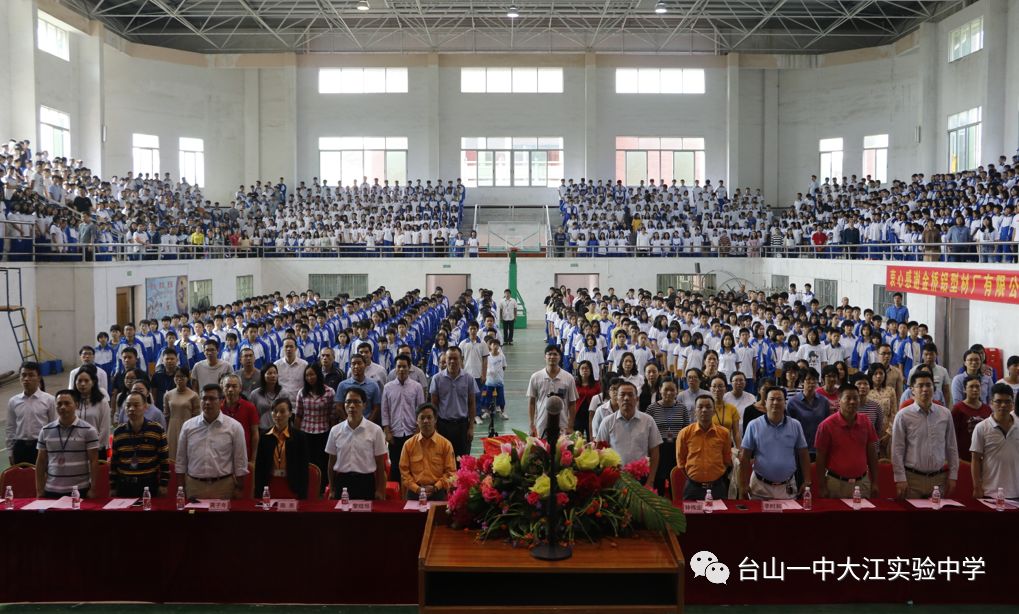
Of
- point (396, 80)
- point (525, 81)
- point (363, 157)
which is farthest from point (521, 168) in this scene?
point (363, 157)

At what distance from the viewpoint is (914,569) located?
6.25 meters

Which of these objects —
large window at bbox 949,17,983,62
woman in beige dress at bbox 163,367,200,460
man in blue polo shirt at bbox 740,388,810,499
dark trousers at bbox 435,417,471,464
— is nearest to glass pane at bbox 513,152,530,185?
large window at bbox 949,17,983,62

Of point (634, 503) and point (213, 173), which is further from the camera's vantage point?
point (213, 173)

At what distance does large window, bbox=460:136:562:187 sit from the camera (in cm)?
4112

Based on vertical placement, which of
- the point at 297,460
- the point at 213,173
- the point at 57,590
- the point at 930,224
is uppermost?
the point at 213,173

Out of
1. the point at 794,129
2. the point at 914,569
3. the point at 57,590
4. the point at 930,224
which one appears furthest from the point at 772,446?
the point at 794,129

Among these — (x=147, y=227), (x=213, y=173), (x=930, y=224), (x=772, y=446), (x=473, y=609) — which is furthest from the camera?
(x=213, y=173)

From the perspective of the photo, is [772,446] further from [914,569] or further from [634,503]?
[634,503]

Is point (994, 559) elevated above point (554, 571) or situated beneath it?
situated beneath

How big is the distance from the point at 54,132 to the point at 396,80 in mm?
15054

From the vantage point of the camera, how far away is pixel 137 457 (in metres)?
6.86

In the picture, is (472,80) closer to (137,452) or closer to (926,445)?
(137,452)

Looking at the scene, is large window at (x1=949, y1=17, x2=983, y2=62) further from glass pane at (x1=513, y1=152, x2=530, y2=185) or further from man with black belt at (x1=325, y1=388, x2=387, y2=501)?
man with black belt at (x1=325, y1=388, x2=387, y2=501)

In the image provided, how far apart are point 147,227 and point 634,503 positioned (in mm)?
25919
